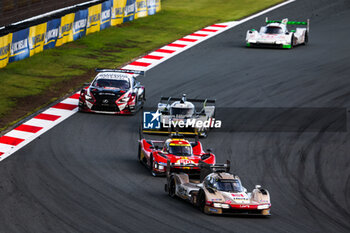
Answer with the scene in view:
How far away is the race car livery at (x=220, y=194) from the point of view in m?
22.0

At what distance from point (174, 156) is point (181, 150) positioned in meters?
0.46

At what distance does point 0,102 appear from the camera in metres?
34.7

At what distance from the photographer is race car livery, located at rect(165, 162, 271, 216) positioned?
22.0 meters

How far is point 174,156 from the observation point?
26109 mm

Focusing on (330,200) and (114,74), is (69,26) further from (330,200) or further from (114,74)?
(330,200)

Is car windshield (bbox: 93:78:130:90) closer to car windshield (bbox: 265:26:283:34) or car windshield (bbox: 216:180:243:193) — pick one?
car windshield (bbox: 216:180:243:193)

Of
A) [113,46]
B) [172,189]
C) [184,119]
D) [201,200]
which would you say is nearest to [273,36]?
[113,46]

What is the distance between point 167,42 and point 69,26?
20.6 ft

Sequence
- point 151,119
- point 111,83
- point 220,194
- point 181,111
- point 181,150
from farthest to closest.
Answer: point 111,83, point 181,111, point 151,119, point 181,150, point 220,194

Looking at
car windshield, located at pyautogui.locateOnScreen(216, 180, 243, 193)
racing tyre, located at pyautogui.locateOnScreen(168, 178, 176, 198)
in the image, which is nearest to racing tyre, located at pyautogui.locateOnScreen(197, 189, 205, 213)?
car windshield, located at pyautogui.locateOnScreen(216, 180, 243, 193)

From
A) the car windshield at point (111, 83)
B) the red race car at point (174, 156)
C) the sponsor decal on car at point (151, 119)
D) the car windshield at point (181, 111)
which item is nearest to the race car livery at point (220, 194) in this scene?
the red race car at point (174, 156)

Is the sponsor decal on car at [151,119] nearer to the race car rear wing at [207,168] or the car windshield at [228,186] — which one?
the race car rear wing at [207,168]

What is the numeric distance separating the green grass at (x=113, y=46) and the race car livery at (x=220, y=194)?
12.5 meters

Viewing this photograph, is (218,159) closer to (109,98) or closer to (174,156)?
(174,156)
